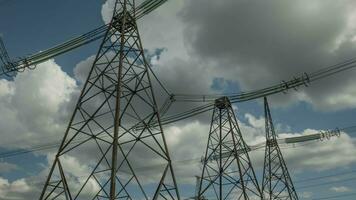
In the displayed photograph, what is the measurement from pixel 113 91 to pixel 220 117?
777 inches

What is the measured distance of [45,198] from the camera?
2272 centimetres

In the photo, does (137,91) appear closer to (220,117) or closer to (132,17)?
(132,17)

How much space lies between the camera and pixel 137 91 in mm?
24859

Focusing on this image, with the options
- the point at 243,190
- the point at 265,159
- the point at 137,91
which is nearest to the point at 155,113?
the point at 137,91

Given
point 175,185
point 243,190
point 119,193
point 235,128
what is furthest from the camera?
point 235,128

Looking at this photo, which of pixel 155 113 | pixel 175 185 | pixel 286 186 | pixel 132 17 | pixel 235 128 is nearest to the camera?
pixel 175 185

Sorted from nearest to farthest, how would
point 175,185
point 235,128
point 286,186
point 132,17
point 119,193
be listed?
1. point 119,193
2. point 175,185
3. point 132,17
4. point 235,128
5. point 286,186

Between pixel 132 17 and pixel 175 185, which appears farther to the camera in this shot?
pixel 132 17

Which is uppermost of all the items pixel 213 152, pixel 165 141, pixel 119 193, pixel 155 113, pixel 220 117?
pixel 220 117

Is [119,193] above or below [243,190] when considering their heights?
below

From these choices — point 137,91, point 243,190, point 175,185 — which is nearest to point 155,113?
point 137,91

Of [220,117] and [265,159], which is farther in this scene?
[265,159]

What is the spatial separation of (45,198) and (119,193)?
406cm

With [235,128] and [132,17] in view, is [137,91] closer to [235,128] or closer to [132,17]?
[132,17]
